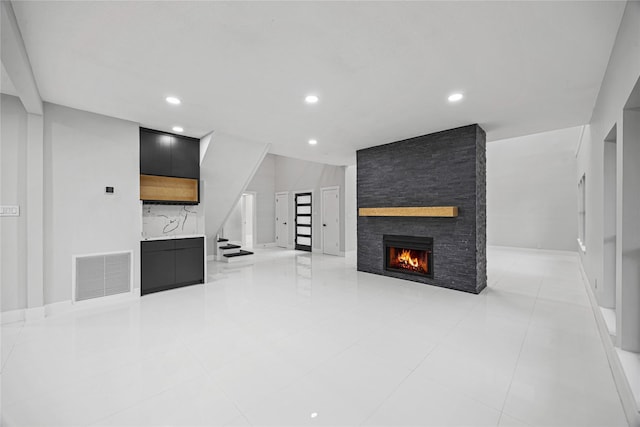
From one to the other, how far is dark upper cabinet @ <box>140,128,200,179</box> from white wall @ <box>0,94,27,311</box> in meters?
1.34

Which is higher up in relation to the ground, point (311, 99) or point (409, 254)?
point (311, 99)

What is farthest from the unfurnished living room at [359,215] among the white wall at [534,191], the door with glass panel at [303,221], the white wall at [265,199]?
the white wall at [265,199]

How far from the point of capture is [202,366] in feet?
7.36

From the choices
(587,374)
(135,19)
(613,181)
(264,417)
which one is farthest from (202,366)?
(613,181)

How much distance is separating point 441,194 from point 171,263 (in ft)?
15.3

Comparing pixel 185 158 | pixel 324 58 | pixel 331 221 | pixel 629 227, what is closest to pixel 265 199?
pixel 331 221

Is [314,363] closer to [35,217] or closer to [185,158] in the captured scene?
[35,217]

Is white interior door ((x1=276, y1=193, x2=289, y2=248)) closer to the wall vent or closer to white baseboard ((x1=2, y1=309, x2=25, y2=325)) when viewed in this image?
the wall vent

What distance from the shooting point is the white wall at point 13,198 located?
3.17m

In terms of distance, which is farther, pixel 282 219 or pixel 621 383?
pixel 282 219

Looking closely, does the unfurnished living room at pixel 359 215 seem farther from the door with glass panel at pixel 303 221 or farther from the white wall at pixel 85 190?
the door with glass panel at pixel 303 221

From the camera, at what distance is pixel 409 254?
518 cm

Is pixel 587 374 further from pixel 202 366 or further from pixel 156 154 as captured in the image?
pixel 156 154

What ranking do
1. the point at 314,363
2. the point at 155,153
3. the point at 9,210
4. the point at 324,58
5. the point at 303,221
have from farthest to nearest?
1. the point at 303,221
2. the point at 155,153
3. the point at 9,210
4. the point at 324,58
5. the point at 314,363
